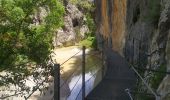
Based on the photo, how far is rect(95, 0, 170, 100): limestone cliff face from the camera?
599 centimetres

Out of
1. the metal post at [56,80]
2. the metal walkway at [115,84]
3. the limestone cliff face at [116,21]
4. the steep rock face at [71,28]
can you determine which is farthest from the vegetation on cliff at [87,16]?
the metal post at [56,80]

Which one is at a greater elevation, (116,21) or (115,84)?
(116,21)

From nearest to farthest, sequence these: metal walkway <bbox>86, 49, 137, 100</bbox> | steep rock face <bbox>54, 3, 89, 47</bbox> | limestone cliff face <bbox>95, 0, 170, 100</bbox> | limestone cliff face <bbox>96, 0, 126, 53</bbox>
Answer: limestone cliff face <bbox>95, 0, 170, 100</bbox>, metal walkway <bbox>86, 49, 137, 100</bbox>, limestone cliff face <bbox>96, 0, 126, 53</bbox>, steep rock face <bbox>54, 3, 89, 47</bbox>

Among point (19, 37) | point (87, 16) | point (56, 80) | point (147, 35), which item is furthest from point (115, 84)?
point (87, 16)

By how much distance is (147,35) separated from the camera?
9.35m

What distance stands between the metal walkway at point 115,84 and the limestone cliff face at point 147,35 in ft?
1.28

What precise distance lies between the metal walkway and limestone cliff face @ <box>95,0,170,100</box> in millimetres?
389

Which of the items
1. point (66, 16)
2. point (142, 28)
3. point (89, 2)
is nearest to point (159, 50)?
point (142, 28)

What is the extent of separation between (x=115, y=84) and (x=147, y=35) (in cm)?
144

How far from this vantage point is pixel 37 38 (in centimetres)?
1487

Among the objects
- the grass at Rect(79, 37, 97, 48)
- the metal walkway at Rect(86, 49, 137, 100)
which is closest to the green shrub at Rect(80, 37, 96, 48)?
the grass at Rect(79, 37, 97, 48)

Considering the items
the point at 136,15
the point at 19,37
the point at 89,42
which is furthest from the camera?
the point at 89,42

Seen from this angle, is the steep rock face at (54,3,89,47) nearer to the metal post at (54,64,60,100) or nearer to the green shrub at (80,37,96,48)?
the green shrub at (80,37,96,48)

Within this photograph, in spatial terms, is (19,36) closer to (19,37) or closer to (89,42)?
(19,37)
